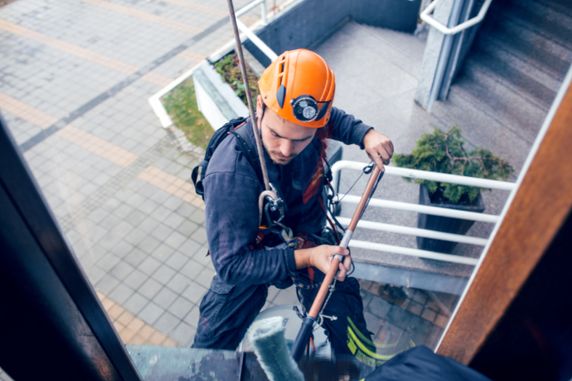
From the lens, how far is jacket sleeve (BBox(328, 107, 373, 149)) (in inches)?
135

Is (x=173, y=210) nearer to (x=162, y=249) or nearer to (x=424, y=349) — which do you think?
(x=162, y=249)

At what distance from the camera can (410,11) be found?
27.3ft

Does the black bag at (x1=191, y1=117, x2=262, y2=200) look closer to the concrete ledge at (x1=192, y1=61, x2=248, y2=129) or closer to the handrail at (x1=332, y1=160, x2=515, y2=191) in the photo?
the handrail at (x1=332, y1=160, x2=515, y2=191)

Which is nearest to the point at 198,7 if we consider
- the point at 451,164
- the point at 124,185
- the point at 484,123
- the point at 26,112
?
the point at 26,112

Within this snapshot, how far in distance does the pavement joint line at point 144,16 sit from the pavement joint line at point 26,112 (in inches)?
146

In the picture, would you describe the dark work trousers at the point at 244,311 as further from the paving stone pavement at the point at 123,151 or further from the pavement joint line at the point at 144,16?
the pavement joint line at the point at 144,16

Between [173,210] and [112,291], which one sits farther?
[173,210]

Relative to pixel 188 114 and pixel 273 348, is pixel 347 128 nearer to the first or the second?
pixel 273 348

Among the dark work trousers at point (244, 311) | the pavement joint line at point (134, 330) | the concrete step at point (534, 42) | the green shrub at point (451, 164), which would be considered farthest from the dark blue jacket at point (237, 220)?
the concrete step at point (534, 42)

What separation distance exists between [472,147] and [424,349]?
509 centimetres

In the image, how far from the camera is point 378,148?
10.5 feet

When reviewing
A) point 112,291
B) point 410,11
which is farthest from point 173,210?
point 410,11

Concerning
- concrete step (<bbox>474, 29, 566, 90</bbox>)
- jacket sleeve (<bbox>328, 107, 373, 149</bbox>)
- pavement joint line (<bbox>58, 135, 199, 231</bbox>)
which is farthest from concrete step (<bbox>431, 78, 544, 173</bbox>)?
pavement joint line (<bbox>58, 135, 199, 231</bbox>)

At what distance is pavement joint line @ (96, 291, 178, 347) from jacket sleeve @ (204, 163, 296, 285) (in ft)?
8.60
